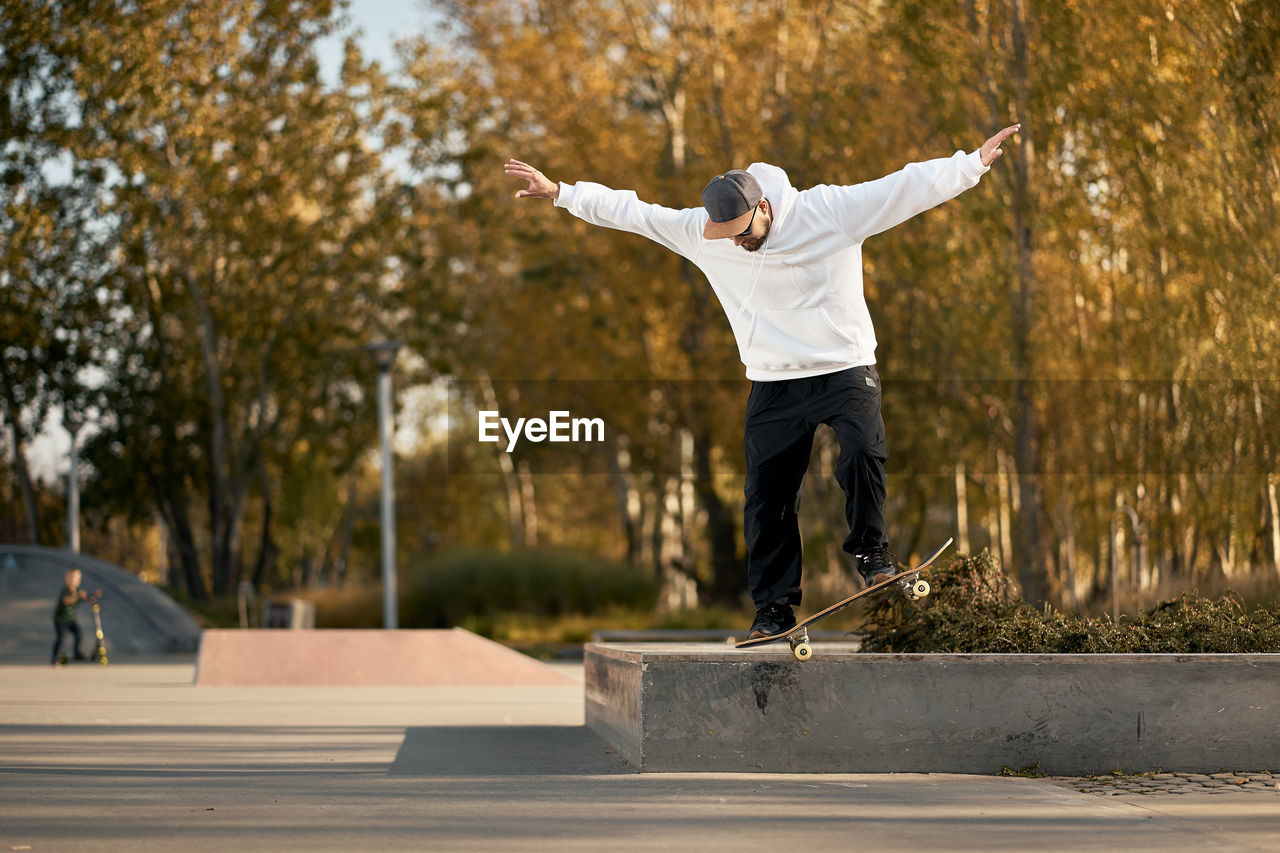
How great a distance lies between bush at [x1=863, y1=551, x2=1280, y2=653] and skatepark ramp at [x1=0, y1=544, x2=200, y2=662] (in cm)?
1873

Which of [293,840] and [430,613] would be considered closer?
[293,840]

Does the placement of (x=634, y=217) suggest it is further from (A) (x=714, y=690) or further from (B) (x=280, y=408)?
(B) (x=280, y=408)

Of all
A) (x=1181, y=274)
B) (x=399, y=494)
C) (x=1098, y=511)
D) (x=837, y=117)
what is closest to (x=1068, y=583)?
(x=1098, y=511)

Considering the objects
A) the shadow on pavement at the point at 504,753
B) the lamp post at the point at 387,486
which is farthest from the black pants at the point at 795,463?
the lamp post at the point at 387,486

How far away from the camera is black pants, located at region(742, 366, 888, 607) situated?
250 inches

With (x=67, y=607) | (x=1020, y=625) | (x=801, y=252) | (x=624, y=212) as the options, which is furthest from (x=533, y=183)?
(x=67, y=607)

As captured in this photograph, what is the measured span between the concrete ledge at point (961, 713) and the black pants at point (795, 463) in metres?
0.54

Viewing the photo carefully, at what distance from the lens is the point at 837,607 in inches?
245

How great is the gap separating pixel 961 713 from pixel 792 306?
1970 mm

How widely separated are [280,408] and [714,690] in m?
25.9

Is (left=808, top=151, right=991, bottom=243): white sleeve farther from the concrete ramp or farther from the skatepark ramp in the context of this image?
the skatepark ramp

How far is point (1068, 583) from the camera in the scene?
24094 millimetres

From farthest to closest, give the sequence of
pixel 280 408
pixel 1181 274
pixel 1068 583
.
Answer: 1. pixel 280 408
2. pixel 1068 583
3. pixel 1181 274

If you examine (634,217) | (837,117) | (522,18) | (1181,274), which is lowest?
(634,217)
